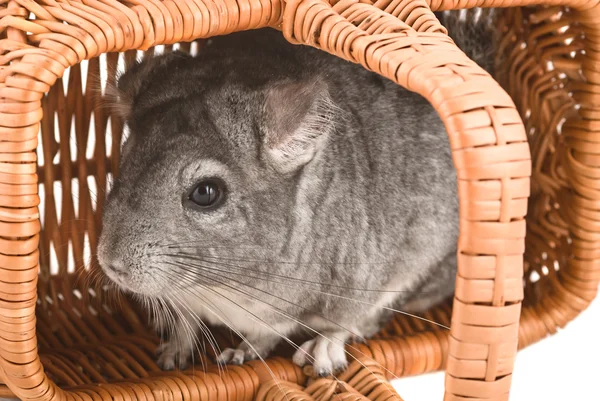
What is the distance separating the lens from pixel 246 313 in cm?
193

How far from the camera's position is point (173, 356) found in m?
2.04

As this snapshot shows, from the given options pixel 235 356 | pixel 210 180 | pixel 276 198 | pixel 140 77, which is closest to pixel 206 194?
pixel 210 180

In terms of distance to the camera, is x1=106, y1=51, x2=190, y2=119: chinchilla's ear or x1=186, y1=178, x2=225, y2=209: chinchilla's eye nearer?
x1=186, y1=178, x2=225, y2=209: chinchilla's eye

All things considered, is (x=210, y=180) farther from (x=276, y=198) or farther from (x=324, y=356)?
(x=324, y=356)

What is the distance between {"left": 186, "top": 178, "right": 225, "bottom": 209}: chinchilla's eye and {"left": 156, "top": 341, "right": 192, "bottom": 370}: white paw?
49cm

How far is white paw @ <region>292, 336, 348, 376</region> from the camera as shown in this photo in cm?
200

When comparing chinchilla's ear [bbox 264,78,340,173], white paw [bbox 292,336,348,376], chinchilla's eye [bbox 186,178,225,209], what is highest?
chinchilla's ear [bbox 264,78,340,173]

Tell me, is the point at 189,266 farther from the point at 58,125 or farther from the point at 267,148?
the point at 58,125

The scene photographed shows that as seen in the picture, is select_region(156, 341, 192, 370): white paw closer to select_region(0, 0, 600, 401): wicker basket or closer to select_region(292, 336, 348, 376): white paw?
select_region(0, 0, 600, 401): wicker basket

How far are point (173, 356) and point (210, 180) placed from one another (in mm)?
568

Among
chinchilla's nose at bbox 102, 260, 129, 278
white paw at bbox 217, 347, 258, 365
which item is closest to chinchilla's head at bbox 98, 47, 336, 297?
A: chinchilla's nose at bbox 102, 260, 129, 278

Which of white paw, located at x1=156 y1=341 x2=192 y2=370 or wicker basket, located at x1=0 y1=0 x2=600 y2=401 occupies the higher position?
wicker basket, located at x1=0 y1=0 x2=600 y2=401

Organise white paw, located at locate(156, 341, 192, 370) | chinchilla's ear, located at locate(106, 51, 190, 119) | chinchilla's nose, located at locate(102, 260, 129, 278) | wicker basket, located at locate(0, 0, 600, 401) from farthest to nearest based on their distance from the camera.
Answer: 1. white paw, located at locate(156, 341, 192, 370)
2. chinchilla's ear, located at locate(106, 51, 190, 119)
3. chinchilla's nose, located at locate(102, 260, 129, 278)
4. wicker basket, located at locate(0, 0, 600, 401)

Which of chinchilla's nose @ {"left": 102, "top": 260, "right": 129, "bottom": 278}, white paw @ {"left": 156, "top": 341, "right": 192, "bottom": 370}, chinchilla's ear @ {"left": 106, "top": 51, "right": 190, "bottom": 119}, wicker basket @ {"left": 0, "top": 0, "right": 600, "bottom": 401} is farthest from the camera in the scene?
white paw @ {"left": 156, "top": 341, "right": 192, "bottom": 370}
